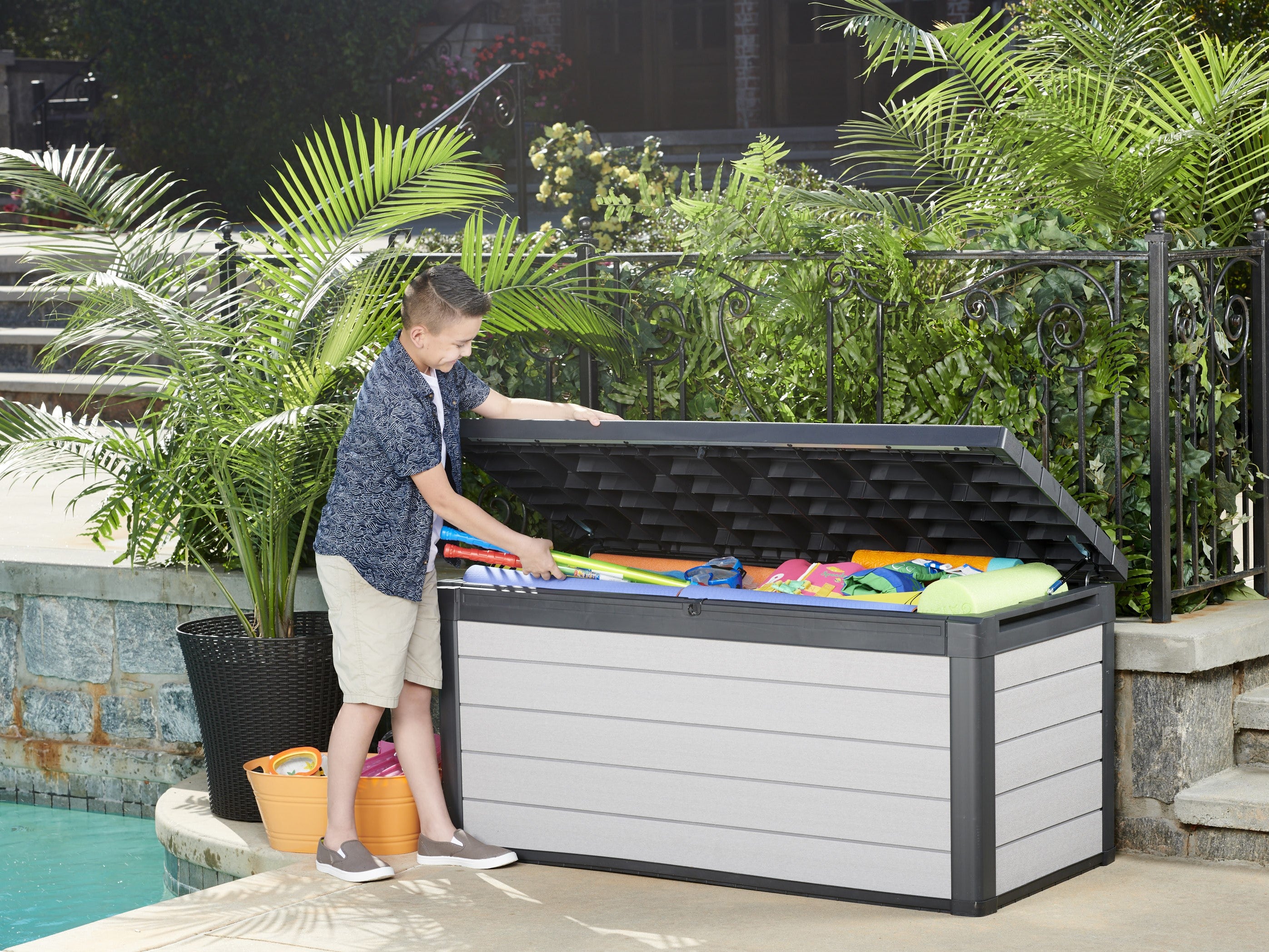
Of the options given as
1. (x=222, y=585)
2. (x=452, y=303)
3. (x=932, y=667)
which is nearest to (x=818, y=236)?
(x=452, y=303)

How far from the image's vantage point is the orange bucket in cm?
430

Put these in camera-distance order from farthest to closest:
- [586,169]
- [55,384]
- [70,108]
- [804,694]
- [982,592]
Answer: [70,108]
[586,169]
[55,384]
[804,694]
[982,592]

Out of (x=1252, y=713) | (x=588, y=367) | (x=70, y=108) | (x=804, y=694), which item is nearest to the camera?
(x=804, y=694)

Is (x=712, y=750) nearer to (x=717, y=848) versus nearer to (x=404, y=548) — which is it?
(x=717, y=848)

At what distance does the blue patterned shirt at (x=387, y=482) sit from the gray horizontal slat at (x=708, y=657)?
0.26m

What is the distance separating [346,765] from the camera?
4.11 meters

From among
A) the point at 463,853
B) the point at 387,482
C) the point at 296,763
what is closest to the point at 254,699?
the point at 296,763

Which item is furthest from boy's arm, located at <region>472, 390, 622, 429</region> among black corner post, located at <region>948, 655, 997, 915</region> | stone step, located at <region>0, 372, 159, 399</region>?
stone step, located at <region>0, 372, 159, 399</region>

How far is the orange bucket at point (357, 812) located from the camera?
4.30 meters

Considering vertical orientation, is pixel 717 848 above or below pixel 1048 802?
below

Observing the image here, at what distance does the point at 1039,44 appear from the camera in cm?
562

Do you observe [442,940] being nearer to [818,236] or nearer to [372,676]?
[372,676]

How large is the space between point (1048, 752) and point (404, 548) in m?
1.63

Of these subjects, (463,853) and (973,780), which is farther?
(463,853)
